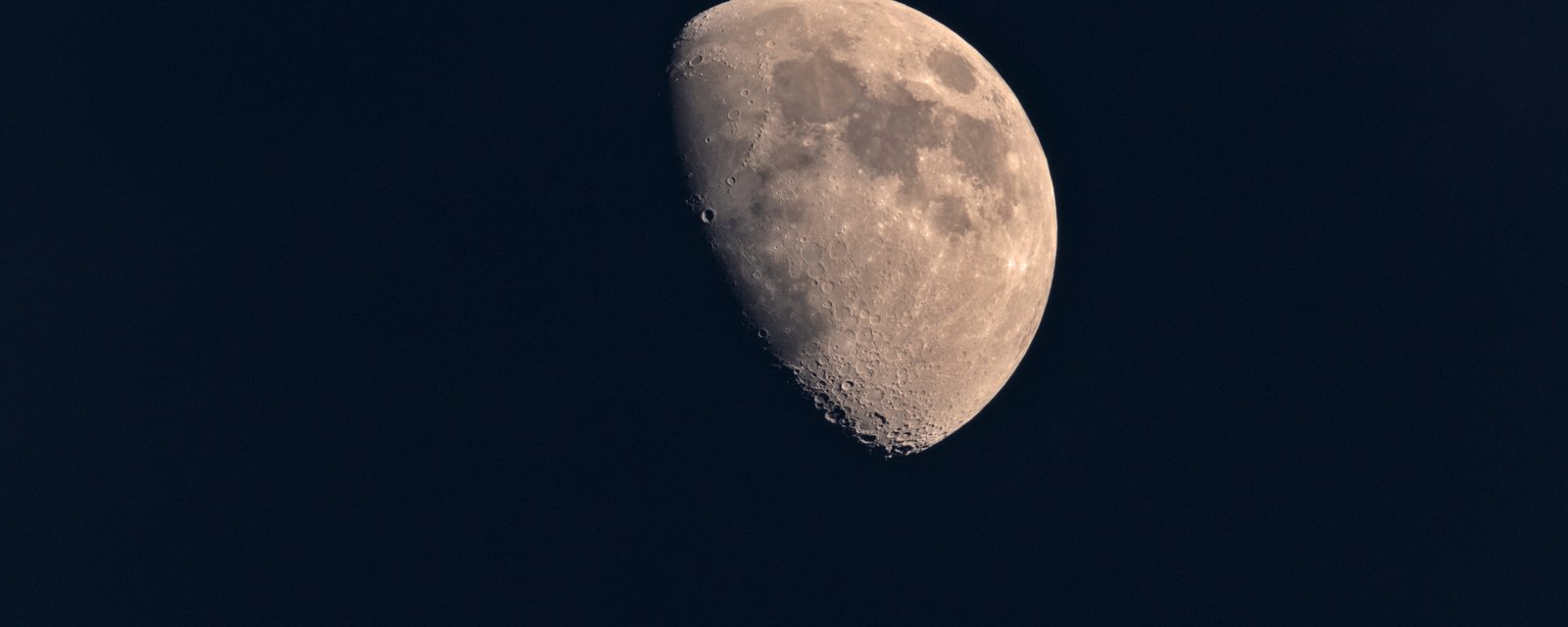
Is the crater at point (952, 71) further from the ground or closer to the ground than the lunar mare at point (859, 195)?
further from the ground

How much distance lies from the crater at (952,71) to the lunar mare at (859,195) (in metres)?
0.02

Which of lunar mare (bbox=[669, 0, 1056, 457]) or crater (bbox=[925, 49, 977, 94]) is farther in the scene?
crater (bbox=[925, 49, 977, 94])

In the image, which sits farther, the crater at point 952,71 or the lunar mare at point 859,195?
the crater at point 952,71

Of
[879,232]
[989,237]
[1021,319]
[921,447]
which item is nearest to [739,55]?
[879,232]

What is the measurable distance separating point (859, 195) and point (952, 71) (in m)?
1.49

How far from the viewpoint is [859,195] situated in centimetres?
697

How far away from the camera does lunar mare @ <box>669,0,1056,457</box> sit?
274 inches

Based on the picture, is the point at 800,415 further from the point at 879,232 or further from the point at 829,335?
the point at 879,232

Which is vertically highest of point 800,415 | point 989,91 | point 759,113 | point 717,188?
point 989,91

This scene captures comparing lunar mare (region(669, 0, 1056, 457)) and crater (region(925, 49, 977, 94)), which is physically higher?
crater (region(925, 49, 977, 94))

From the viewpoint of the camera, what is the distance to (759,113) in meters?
7.02

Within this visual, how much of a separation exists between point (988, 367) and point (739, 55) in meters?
2.96

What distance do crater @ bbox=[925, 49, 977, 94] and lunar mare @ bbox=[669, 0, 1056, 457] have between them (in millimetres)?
15

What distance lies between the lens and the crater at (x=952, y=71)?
25.3 feet
